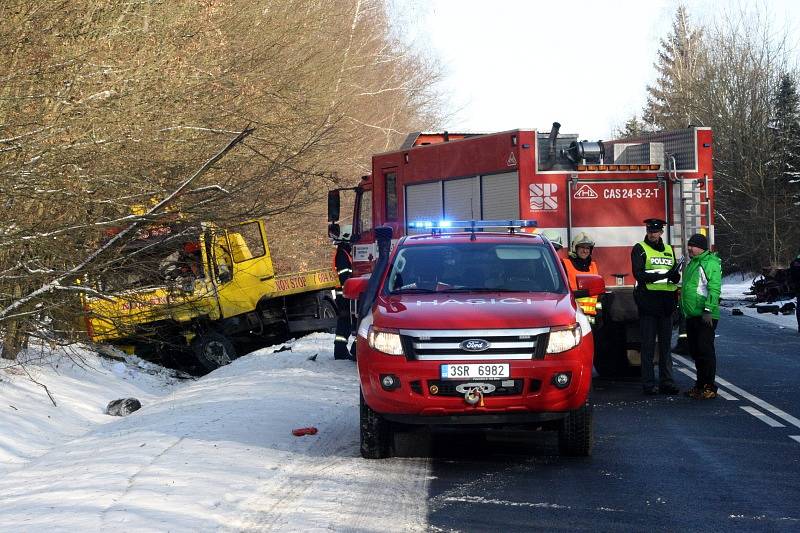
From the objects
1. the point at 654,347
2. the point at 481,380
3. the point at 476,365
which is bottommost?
the point at 654,347

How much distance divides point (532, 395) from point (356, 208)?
34.4ft

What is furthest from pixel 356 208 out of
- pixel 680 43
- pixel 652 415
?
pixel 680 43

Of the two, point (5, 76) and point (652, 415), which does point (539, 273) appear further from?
point (5, 76)

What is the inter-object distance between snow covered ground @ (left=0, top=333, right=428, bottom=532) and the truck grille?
90 cm

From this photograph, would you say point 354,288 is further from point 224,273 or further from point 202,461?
point 224,273

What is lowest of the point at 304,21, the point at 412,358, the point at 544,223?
the point at 412,358

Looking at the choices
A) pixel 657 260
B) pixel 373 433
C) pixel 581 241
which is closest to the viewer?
pixel 373 433

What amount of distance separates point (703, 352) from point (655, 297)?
0.97 m

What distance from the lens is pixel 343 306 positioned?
1748 centimetres

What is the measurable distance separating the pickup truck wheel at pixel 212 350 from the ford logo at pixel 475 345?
38.4ft

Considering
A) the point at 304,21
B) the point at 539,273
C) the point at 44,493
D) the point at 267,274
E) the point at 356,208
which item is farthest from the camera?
the point at 304,21

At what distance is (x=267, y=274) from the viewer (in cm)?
2062

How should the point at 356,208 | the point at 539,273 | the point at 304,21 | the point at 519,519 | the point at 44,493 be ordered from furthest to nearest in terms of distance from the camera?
the point at 304,21 → the point at 356,208 → the point at 539,273 → the point at 44,493 → the point at 519,519

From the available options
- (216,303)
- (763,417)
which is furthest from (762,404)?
(216,303)
